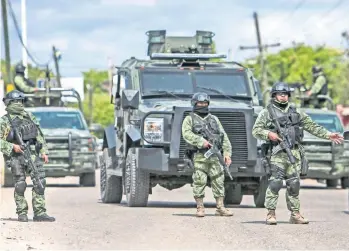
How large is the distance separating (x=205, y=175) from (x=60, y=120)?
12.1 meters

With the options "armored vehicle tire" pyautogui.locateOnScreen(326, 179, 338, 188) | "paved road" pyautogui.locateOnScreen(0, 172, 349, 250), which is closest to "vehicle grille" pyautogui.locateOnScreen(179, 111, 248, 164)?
"paved road" pyautogui.locateOnScreen(0, 172, 349, 250)

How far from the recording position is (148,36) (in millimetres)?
22891

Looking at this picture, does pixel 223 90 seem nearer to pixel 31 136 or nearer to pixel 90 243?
pixel 31 136

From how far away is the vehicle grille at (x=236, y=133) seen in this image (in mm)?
18766

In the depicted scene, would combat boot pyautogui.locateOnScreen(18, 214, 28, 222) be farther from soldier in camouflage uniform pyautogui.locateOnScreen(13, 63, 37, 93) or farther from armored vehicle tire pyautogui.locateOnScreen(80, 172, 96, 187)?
soldier in camouflage uniform pyautogui.locateOnScreen(13, 63, 37, 93)

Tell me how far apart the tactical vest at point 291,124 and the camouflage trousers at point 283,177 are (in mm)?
187

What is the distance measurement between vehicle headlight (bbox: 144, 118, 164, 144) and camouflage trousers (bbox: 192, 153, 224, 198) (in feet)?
5.44

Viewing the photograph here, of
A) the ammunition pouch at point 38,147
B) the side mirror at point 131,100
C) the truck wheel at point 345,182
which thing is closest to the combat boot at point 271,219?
the ammunition pouch at point 38,147

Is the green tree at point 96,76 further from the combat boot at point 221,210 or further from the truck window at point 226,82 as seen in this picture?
the combat boot at point 221,210

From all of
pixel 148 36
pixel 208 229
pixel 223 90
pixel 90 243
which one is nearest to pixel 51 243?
pixel 90 243

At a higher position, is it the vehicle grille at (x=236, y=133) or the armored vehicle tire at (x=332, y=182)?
the vehicle grille at (x=236, y=133)

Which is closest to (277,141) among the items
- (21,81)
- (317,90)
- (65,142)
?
(65,142)

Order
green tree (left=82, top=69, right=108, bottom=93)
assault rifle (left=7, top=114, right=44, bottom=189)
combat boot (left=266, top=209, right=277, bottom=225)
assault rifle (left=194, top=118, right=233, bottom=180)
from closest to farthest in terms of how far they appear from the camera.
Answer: combat boot (left=266, top=209, right=277, bottom=225), assault rifle (left=7, top=114, right=44, bottom=189), assault rifle (left=194, top=118, right=233, bottom=180), green tree (left=82, top=69, right=108, bottom=93)

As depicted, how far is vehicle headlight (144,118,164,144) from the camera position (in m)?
18.8
